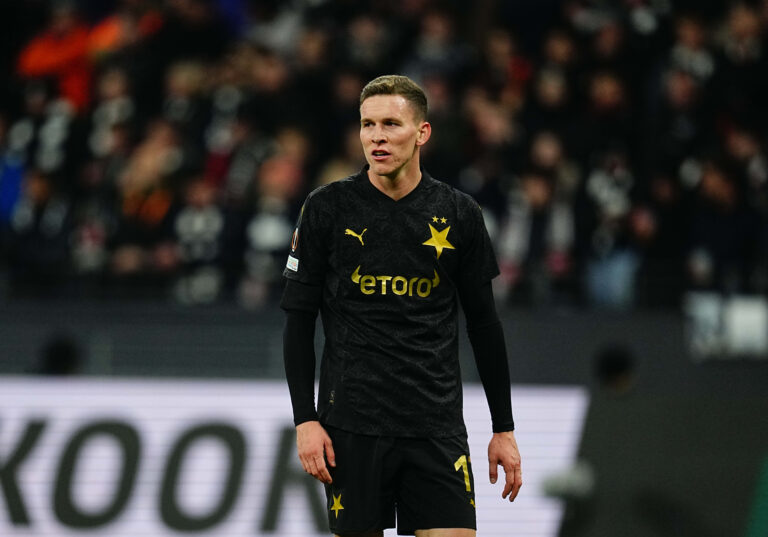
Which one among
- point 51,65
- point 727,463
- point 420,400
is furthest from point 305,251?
point 51,65

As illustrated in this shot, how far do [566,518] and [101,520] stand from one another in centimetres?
265

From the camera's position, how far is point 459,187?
10.1 metres

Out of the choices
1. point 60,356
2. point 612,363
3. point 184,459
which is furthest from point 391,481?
point 60,356

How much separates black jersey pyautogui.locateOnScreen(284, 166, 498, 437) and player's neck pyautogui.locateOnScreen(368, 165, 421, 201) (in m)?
0.02

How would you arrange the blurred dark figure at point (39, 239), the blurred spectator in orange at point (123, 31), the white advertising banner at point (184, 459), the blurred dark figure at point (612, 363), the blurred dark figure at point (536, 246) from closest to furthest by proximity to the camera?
the white advertising banner at point (184, 459)
the blurred dark figure at point (612, 363)
the blurred dark figure at point (536, 246)
the blurred dark figure at point (39, 239)
the blurred spectator in orange at point (123, 31)

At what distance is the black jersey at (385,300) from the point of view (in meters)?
4.33

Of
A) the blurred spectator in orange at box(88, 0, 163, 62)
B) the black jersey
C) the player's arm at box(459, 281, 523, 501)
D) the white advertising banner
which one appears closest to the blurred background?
the blurred spectator in orange at box(88, 0, 163, 62)

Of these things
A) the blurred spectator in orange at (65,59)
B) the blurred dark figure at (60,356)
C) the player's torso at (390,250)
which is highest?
the blurred spectator in orange at (65,59)

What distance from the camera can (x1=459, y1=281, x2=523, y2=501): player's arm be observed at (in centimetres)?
451

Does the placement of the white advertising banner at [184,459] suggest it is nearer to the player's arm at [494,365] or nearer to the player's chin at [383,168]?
the player's arm at [494,365]

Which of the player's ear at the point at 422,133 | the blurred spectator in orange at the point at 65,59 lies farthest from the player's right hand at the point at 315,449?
the blurred spectator in orange at the point at 65,59

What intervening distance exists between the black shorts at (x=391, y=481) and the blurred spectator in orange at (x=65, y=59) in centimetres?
778

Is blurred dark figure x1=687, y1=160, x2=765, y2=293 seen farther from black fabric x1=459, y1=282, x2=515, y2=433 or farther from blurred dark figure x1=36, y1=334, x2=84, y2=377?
black fabric x1=459, y1=282, x2=515, y2=433

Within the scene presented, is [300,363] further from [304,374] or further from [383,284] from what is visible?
[383,284]
